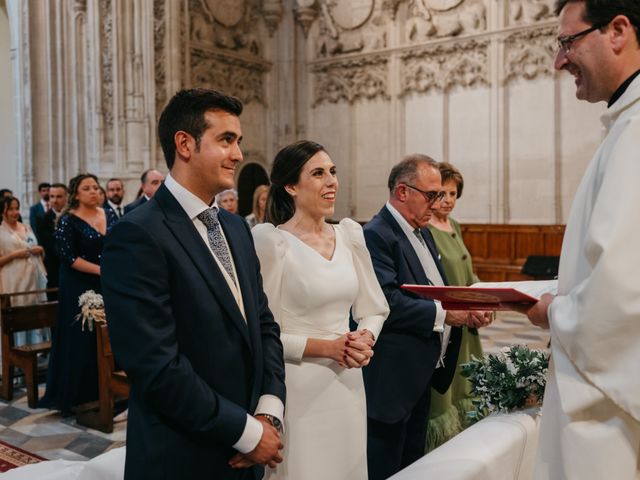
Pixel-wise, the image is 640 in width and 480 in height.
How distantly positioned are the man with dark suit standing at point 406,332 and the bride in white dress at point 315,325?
1.21 ft

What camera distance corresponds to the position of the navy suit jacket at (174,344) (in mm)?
1565

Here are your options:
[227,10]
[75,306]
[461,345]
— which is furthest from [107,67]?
[461,345]

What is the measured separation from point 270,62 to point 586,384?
12.3m

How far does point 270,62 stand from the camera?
12953 millimetres

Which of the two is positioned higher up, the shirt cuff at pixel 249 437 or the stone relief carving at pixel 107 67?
the stone relief carving at pixel 107 67

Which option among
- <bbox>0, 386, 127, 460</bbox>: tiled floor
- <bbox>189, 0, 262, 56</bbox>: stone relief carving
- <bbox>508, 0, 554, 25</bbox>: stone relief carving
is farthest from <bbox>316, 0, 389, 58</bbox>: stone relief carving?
<bbox>0, 386, 127, 460</bbox>: tiled floor

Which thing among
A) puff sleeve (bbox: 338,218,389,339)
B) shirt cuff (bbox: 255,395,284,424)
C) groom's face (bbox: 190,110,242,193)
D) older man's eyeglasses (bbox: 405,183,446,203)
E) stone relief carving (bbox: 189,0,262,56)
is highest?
stone relief carving (bbox: 189,0,262,56)

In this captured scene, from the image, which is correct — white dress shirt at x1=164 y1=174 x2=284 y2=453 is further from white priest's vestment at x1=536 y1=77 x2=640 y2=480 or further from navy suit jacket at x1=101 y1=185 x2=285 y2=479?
white priest's vestment at x1=536 y1=77 x2=640 y2=480

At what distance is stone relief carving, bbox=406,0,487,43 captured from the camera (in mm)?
10898

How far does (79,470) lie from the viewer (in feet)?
10.1

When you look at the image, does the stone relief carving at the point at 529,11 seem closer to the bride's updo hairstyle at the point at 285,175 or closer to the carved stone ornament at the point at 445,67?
the carved stone ornament at the point at 445,67

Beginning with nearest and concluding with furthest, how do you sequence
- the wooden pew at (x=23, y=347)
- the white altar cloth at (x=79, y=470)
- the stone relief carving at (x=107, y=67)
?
the white altar cloth at (x=79, y=470) → the wooden pew at (x=23, y=347) → the stone relief carving at (x=107, y=67)

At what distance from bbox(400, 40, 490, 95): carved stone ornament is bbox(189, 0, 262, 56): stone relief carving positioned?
3181 millimetres

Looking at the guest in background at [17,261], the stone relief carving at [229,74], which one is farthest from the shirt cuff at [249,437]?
the stone relief carving at [229,74]
